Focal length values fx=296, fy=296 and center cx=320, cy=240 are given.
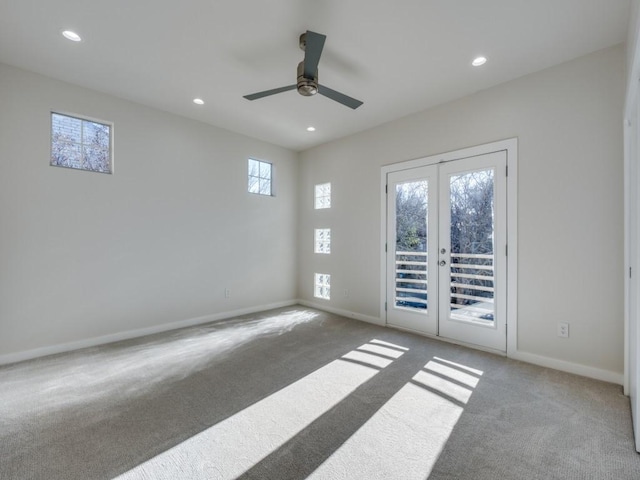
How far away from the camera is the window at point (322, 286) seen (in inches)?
201

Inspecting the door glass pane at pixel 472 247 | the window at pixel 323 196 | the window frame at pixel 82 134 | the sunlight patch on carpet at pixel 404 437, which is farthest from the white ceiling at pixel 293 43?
the sunlight patch on carpet at pixel 404 437

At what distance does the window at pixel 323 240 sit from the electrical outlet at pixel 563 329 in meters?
3.17

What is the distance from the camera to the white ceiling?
2.19 metres

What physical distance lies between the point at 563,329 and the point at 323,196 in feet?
12.0

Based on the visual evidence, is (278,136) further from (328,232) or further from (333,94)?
(333,94)

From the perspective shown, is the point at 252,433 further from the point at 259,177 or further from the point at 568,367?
the point at 259,177

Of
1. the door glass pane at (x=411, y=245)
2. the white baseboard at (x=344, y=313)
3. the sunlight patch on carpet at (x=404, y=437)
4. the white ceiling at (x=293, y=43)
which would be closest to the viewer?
the sunlight patch on carpet at (x=404, y=437)

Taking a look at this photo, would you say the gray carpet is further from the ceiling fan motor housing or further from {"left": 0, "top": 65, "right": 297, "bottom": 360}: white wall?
the ceiling fan motor housing

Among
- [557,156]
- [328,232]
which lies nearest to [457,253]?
[557,156]

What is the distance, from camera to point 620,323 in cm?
251

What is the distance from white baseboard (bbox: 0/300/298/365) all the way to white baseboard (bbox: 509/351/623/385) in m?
3.70

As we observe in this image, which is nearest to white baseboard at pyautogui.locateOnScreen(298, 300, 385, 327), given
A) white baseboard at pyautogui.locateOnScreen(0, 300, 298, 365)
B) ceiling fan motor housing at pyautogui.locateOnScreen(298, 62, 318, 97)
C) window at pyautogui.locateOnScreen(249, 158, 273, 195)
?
white baseboard at pyautogui.locateOnScreen(0, 300, 298, 365)

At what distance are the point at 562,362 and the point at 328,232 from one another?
340 cm

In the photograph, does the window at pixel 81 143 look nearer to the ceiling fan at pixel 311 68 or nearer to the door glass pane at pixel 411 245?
the ceiling fan at pixel 311 68
